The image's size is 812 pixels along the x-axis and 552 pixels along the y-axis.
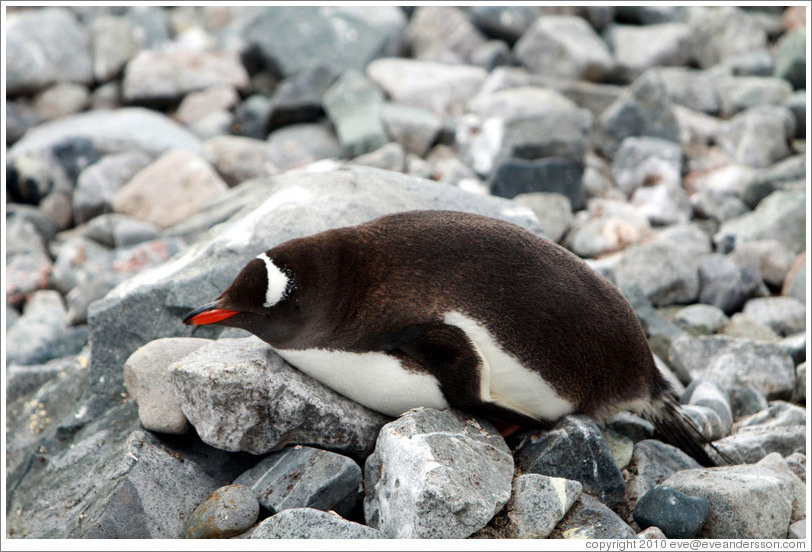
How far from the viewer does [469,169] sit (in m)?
9.53

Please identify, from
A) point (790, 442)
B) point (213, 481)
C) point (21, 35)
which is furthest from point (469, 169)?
point (21, 35)

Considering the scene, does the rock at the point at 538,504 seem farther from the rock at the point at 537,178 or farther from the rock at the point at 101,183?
the rock at the point at 101,183

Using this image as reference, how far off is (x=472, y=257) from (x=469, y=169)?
581cm

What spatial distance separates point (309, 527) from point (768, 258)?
569 centimetres

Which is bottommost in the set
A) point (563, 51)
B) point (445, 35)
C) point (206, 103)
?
point (206, 103)

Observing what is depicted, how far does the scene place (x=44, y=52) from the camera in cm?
1199

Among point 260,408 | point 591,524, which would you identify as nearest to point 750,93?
point 591,524

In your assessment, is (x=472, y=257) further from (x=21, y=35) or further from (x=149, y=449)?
(x=21, y=35)

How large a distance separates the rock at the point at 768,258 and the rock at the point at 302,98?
19.2 ft

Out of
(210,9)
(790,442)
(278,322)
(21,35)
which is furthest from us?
(210,9)

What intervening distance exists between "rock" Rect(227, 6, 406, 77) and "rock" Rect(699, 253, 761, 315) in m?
6.57

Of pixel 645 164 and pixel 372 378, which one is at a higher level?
pixel 372 378

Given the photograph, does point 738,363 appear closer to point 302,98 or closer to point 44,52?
point 302,98

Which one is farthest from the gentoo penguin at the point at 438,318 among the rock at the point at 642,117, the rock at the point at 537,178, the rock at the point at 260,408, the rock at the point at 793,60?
the rock at the point at 793,60
